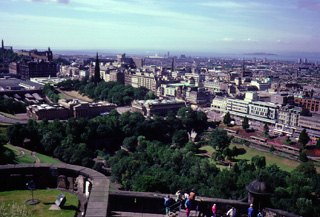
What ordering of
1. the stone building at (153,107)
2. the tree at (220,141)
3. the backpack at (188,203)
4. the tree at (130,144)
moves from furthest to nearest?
the stone building at (153,107) < the tree at (130,144) < the tree at (220,141) < the backpack at (188,203)

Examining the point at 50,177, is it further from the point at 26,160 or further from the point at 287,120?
the point at 287,120

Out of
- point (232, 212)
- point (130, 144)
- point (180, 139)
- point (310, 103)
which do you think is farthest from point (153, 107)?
point (232, 212)

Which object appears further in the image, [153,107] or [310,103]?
[310,103]

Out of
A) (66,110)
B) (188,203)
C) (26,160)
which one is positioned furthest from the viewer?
(66,110)

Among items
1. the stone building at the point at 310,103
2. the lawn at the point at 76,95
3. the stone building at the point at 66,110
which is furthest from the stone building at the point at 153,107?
the stone building at the point at 310,103

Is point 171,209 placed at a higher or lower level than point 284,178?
higher

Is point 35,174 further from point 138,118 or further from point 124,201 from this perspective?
point 138,118

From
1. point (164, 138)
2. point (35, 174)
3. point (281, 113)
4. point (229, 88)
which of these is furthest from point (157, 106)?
point (35, 174)

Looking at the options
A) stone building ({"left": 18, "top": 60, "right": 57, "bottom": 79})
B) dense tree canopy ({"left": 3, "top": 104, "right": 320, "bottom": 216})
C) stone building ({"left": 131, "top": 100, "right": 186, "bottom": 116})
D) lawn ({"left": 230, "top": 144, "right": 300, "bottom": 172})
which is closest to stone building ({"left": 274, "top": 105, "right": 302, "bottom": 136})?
lawn ({"left": 230, "top": 144, "right": 300, "bottom": 172})

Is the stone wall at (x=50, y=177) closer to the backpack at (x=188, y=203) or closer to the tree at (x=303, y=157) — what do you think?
the backpack at (x=188, y=203)
